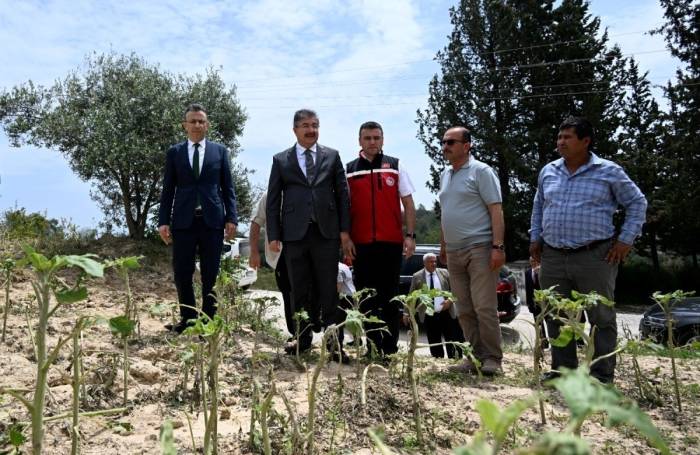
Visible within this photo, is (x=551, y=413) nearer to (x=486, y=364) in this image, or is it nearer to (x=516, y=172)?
(x=486, y=364)

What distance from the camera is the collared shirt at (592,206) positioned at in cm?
348

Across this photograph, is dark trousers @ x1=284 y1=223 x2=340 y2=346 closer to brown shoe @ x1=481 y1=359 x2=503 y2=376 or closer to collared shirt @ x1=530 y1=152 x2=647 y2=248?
brown shoe @ x1=481 y1=359 x2=503 y2=376

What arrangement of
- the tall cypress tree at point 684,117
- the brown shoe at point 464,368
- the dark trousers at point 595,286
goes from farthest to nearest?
the tall cypress tree at point 684,117 → the brown shoe at point 464,368 → the dark trousers at point 595,286

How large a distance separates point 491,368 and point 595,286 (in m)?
0.88

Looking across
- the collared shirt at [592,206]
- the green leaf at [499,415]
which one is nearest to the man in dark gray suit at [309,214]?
the collared shirt at [592,206]

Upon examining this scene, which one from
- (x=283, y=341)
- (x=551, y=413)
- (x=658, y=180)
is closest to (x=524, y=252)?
(x=658, y=180)

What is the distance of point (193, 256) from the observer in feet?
14.2

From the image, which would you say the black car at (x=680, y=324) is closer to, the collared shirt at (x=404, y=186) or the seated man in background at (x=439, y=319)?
the seated man in background at (x=439, y=319)

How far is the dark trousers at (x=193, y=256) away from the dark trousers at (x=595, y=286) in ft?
8.33

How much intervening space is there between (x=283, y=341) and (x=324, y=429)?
9.36ft

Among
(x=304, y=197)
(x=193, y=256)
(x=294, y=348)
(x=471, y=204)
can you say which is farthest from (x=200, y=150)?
(x=471, y=204)

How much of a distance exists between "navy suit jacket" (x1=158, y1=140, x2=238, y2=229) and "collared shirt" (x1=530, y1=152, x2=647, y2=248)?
7.96 feet

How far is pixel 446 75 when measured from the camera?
81.2ft

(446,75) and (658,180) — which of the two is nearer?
(658,180)
